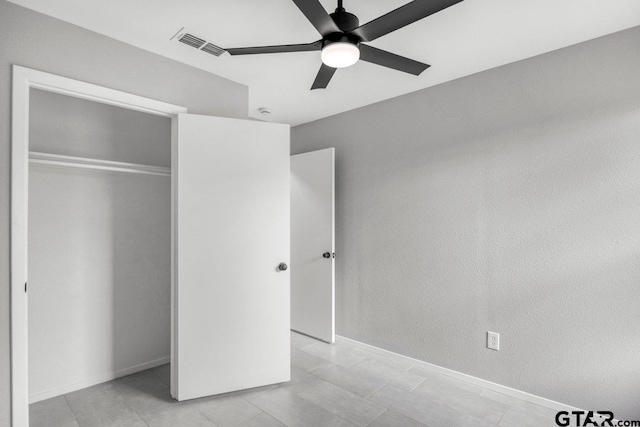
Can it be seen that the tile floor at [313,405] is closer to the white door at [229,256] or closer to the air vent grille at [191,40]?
the white door at [229,256]

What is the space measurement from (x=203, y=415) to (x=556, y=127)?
3.15 m

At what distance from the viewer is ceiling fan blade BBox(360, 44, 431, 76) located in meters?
1.75

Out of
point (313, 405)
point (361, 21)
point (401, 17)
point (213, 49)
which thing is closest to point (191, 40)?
point (213, 49)

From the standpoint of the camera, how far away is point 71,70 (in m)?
2.00

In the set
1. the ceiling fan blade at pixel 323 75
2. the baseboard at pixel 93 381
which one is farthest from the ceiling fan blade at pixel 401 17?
the baseboard at pixel 93 381

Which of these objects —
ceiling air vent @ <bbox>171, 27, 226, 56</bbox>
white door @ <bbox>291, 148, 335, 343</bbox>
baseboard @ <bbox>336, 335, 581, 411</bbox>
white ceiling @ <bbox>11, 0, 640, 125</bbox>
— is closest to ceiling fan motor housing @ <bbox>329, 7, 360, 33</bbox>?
white ceiling @ <bbox>11, 0, 640, 125</bbox>

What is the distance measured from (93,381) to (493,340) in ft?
10.4

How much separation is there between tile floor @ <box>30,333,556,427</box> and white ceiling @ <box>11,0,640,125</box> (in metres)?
2.53

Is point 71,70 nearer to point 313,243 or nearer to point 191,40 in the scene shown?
point 191,40

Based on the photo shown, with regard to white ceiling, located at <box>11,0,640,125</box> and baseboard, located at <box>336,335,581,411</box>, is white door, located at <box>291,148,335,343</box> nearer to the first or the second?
baseboard, located at <box>336,335,581,411</box>

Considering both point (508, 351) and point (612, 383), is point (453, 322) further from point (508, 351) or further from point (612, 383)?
point (612, 383)

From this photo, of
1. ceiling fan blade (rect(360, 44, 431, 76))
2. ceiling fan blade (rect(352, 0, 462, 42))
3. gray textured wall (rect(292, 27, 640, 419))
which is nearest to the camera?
ceiling fan blade (rect(352, 0, 462, 42))

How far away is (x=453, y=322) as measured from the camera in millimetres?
2723

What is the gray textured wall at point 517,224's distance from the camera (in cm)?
206
